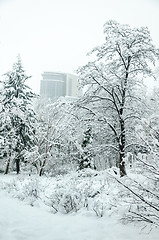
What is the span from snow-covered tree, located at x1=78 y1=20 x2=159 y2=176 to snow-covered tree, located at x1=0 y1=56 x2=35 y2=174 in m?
9.02

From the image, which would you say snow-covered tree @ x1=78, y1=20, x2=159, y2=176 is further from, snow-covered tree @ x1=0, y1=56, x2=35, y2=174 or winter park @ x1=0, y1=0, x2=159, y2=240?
snow-covered tree @ x1=0, y1=56, x2=35, y2=174

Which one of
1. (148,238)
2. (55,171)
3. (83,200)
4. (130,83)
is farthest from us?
(55,171)

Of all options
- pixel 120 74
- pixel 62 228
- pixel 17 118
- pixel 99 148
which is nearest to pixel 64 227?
pixel 62 228

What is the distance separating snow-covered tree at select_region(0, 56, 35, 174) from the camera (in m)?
17.5

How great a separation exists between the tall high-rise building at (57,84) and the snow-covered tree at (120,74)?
77380 millimetres

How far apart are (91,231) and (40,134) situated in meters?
14.3

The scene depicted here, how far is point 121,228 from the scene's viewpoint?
12.4ft

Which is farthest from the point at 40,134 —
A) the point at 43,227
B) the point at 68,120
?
the point at 43,227

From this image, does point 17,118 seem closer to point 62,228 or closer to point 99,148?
point 99,148

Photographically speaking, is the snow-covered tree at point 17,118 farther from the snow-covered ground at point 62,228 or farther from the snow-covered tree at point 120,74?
the snow-covered ground at point 62,228

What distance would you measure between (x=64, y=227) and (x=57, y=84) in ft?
298

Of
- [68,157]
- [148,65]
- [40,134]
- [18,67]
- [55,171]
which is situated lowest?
[55,171]

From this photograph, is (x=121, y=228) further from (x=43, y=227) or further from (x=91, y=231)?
(x=43, y=227)

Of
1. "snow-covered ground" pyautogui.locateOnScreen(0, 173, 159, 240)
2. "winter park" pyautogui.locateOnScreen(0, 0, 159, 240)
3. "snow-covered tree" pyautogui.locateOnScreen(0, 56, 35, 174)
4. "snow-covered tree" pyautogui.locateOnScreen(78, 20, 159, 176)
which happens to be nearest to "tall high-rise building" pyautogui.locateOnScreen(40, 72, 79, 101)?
"snow-covered tree" pyautogui.locateOnScreen(0, 56, 35, 174)
